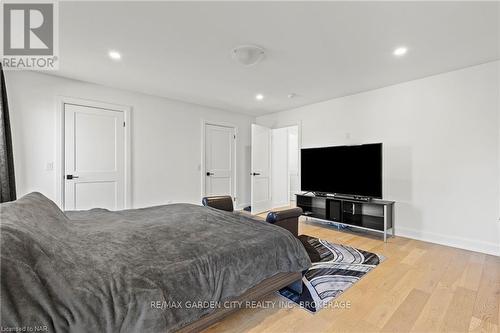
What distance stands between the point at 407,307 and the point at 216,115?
14.8 feet

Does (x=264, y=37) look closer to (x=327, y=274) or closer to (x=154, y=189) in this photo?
(x=327, y=274)

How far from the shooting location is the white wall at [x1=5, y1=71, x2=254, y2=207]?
3.09m

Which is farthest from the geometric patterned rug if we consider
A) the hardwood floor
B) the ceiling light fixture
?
the ceiling light fixture

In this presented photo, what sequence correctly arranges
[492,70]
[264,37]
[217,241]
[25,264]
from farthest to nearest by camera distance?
[492,70]
[264,37]
[217,241]
[25,264]

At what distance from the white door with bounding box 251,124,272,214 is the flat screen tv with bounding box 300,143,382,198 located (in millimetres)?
1082

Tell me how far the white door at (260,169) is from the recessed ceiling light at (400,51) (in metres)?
2.96

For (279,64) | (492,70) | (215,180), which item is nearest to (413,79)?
(492,70)

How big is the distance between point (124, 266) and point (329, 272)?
2.01 metres

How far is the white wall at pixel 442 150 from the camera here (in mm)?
2898

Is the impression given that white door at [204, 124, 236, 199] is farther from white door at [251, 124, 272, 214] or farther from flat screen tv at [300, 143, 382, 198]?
flat screen tv at [300, 143, 382, 198]

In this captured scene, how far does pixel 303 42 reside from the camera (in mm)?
2385

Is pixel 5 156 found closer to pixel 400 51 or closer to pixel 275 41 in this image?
pixel 275 41

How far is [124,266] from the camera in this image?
3.92 feet

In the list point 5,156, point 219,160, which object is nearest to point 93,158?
point 5,156
